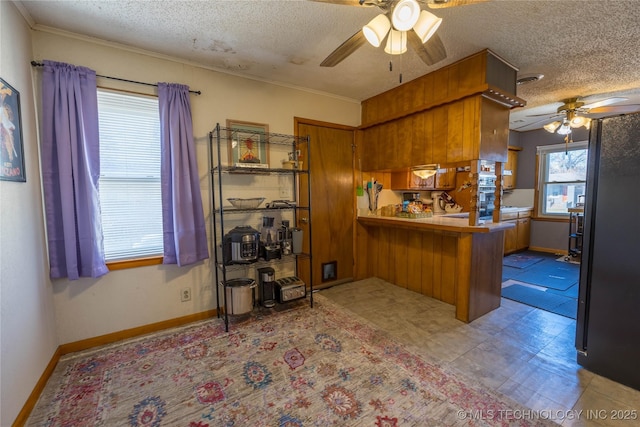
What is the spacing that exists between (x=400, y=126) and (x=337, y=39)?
1.33 m

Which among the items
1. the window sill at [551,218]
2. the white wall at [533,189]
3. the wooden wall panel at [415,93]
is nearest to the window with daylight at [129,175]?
the wooden wall panel at [415,93]

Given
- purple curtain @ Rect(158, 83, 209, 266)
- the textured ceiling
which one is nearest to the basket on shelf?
purple curtain @ Rect(158, 83, 209, 266)

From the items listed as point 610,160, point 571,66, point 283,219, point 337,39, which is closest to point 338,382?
point 283,219

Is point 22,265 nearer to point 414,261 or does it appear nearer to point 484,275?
point 414,261

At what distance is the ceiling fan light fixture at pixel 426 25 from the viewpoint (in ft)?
4.44

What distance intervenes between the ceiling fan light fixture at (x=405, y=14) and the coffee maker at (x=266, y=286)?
2314mm

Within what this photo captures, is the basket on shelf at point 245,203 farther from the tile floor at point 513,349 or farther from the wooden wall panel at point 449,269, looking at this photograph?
the wooden wall panel at point 449,269

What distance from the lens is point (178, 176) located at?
233 centimetres

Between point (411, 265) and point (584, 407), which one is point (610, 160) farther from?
point (411, 265)

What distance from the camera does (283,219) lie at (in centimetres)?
313

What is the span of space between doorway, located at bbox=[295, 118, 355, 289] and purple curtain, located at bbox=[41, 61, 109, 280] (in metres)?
1.91

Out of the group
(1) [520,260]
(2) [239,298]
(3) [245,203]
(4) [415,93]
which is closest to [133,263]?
(2) [239,298]

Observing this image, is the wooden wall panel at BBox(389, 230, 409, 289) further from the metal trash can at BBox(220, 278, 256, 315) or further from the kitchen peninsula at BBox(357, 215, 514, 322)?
the metal trash can at BBox(220, 278, 256, 315)

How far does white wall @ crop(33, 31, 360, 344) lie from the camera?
208 cm
